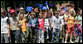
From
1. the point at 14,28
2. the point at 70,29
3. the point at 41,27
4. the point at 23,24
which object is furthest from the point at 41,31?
the point at 70,29

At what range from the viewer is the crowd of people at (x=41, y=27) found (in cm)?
818

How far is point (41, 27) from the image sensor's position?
27.8 ft

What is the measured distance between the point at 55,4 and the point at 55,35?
3093 millimetres

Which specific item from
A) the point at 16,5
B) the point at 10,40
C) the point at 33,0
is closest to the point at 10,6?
the point at 16,5

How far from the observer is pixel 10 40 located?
8344 mm

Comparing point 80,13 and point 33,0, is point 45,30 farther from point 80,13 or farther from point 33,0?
point 33,0

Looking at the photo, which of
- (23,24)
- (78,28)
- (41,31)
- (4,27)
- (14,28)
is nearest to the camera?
(4,27)

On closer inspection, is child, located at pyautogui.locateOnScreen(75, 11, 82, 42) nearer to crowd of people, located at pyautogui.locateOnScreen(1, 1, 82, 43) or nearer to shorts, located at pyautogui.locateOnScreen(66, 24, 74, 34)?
crowd of people, located at pyautogui.locateOnScreen(1, 1, 82, 43)

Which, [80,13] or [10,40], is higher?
[80,13]

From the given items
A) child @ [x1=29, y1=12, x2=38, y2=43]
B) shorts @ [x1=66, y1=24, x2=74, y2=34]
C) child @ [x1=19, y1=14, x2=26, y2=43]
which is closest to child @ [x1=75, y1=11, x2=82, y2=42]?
shorts @ [x1=66, y1=24, x2=74, y2=34]

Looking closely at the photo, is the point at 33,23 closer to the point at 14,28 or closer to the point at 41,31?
the point at 41,31

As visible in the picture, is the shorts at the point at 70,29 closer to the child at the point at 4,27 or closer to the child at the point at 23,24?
the child at the point at 23,24

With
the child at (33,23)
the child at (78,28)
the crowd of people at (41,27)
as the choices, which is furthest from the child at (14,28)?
the child at (78,28)

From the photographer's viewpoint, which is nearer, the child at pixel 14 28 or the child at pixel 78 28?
the child at pixel 14 28
